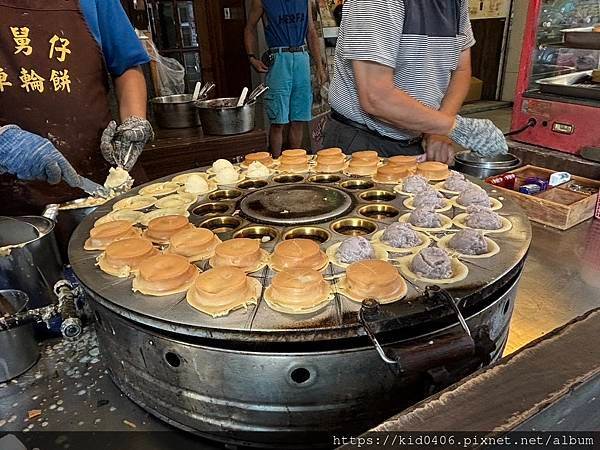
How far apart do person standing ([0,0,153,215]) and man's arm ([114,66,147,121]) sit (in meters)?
0.01

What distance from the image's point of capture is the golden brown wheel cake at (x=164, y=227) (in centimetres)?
128

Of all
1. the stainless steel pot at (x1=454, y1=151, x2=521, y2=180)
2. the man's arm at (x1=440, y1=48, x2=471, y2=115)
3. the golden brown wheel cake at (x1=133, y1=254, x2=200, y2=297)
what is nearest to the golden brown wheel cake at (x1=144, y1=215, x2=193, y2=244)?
the golden brown wheel cake at (x1=133, y1=254, x2=200, y2=297)

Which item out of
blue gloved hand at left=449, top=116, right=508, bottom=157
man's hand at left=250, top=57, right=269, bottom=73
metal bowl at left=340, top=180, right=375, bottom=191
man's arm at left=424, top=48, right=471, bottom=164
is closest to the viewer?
metal bowl at left=340, top=180, right=375, bottom=191

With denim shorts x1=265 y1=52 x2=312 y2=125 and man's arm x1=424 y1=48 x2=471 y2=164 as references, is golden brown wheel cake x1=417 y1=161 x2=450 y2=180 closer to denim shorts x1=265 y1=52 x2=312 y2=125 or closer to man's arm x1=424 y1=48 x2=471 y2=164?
man's arm x1=424 y1=48 x2=471 y2=164

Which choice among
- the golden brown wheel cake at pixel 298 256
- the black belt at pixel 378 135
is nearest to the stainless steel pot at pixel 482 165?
the black belt at pixel 378 135

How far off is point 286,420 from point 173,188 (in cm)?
101

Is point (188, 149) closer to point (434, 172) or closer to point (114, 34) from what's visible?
point (114, 34)

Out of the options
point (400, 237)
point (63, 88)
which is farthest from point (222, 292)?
point (63, 88)

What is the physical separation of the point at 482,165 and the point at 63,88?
6.80 ft

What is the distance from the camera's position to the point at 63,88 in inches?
87.4

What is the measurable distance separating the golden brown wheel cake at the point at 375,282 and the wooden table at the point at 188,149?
97.6 inches

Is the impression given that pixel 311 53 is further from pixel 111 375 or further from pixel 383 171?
pixel 111 375

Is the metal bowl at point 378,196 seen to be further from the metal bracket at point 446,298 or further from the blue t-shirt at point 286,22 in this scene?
the blue t-shirt at point 286,22

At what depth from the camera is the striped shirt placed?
200 cm
